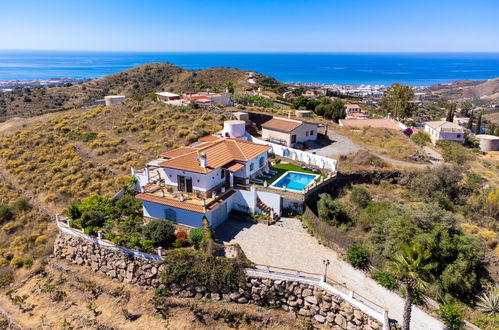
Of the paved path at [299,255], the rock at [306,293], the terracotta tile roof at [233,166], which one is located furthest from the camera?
the terracotta tile roof at [233,166]

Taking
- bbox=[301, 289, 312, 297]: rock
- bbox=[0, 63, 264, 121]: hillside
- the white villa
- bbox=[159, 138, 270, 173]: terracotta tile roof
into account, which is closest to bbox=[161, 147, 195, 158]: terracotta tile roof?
the white villa

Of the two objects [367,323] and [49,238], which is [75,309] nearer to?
[49,238]

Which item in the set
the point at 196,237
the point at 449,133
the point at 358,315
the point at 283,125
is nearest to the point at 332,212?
the point at 358,315

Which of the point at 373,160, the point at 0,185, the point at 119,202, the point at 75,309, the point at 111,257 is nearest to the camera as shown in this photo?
the point at 75,309

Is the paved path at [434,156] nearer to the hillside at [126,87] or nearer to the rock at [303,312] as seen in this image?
the rock at [303,312]

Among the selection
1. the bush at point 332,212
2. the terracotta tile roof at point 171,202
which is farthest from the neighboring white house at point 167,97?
the bush at point 332,212

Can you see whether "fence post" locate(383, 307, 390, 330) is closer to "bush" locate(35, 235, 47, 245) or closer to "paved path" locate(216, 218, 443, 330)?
"paved path" locate(216, 218, 443, 330)

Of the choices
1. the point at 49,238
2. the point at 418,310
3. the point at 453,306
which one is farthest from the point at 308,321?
the point at 49,238
